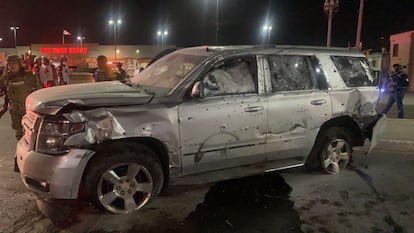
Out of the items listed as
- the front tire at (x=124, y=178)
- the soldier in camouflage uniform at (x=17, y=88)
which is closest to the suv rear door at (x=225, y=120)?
the front tire at (x=124, y=178)

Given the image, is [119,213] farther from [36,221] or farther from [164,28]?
[164,28]

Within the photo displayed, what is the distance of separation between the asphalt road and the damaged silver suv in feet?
0.88

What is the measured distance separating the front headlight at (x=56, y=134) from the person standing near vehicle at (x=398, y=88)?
10.2m

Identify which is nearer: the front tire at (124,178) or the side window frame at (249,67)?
the front tire at (124,178)

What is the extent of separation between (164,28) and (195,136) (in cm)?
6746

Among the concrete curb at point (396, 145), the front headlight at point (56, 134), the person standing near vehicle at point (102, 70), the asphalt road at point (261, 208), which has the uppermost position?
the person standing near vehicle at point (102, 70)

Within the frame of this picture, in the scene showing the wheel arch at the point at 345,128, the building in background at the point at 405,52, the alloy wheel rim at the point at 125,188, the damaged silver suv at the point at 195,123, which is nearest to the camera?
the damaged silver suv at the point at 195,123

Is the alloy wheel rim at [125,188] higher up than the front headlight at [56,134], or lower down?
lower down

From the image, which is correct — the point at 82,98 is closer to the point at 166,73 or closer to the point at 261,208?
the point at 166,73

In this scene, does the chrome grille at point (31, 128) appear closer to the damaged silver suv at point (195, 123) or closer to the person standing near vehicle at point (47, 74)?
the damaged silver suv at point (195, 123)

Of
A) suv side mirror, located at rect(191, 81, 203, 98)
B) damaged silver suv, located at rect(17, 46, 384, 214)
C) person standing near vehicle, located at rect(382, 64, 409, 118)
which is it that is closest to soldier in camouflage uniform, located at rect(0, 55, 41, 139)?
damaged silver suv, located at rect(17, 46, 384, 214)

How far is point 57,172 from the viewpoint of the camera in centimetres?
407

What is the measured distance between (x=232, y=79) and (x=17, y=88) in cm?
372

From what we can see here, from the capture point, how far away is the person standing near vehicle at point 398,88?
1208 centimetres
